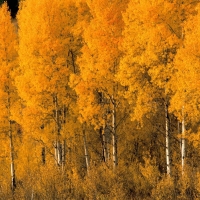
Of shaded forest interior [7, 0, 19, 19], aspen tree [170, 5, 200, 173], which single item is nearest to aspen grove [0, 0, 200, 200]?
aspen tree [170, 5, 200, 173]

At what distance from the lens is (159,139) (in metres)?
23.2

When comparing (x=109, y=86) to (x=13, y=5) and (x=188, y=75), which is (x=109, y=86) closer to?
(x=188, y=75)

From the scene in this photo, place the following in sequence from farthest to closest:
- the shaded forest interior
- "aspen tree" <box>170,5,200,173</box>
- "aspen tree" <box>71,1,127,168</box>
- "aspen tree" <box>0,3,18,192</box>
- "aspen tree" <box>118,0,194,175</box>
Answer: the shaded forest interior
"aspen tree" <box>0,3,18,192</box>
"aspen tree" <box>71,1,127,168</box>
"aspen tree" <box>118,0,194,175</box>
"aspen tree" <box>170,5,200,173</box>

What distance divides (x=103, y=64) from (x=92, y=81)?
3.22ft

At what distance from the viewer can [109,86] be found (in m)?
17.7

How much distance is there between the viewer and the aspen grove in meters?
15.3

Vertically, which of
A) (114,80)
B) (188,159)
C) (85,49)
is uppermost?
(85,49)

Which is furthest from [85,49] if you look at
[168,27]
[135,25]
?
[168,27]

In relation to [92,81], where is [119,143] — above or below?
below

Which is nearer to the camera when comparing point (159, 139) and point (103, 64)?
point (103, 64)

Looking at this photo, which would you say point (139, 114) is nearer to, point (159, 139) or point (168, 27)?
point (168, 27)

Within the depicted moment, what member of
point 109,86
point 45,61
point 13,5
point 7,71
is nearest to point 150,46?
point 109,86

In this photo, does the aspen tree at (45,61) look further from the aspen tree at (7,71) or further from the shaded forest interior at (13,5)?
the shaded forest interior at (13,5)

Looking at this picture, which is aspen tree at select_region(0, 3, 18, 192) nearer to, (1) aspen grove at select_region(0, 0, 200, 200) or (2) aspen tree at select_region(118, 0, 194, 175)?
(1) aspen grove at select_region(0, 0, 200, 200)
